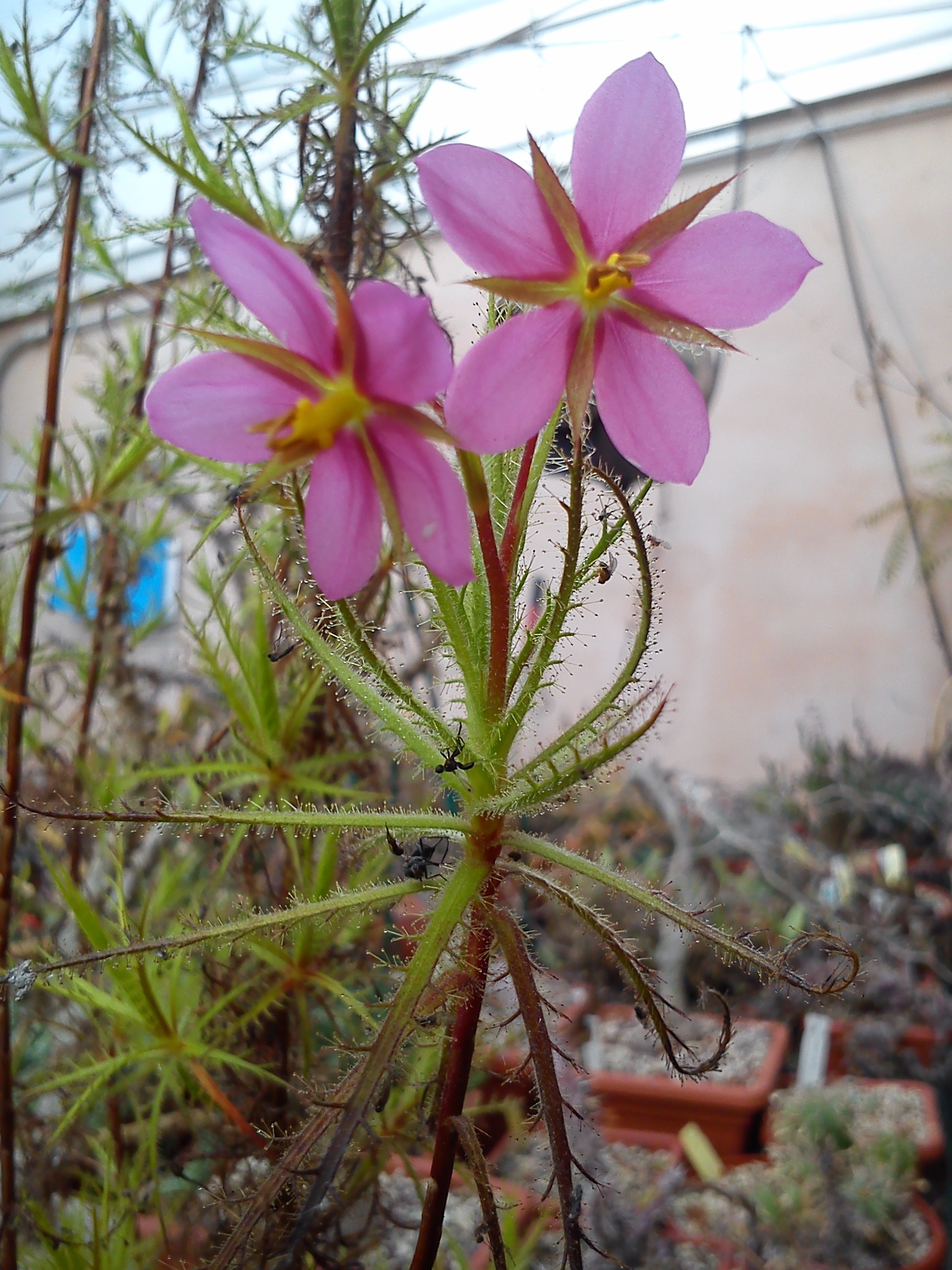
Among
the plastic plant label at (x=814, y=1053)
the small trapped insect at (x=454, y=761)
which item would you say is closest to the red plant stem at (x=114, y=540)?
the small trapped insect at (x=454, y=761)

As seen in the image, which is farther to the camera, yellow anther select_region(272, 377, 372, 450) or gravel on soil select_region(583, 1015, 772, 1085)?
gravel on soil select_region(583, 1015, 772, 1085)

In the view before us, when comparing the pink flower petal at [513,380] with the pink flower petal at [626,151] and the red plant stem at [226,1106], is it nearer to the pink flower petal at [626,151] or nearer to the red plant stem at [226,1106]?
the pink flower petal at [626,151]

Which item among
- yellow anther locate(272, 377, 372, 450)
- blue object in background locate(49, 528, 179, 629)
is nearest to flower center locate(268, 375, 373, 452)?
yellow anther locate(272, 377, 372, 450)

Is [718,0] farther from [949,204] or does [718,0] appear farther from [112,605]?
[949,204]

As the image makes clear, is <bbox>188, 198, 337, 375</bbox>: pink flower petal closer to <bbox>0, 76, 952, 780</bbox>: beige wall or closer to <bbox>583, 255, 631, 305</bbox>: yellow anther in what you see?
<bbox>583, 255, 631, 305</bbox>: yellow anther

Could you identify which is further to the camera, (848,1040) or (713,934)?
(848,1040)

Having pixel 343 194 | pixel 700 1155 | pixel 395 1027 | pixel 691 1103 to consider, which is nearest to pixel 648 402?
pixel 395 1027

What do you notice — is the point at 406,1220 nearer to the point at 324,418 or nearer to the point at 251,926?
the point at 251,926
